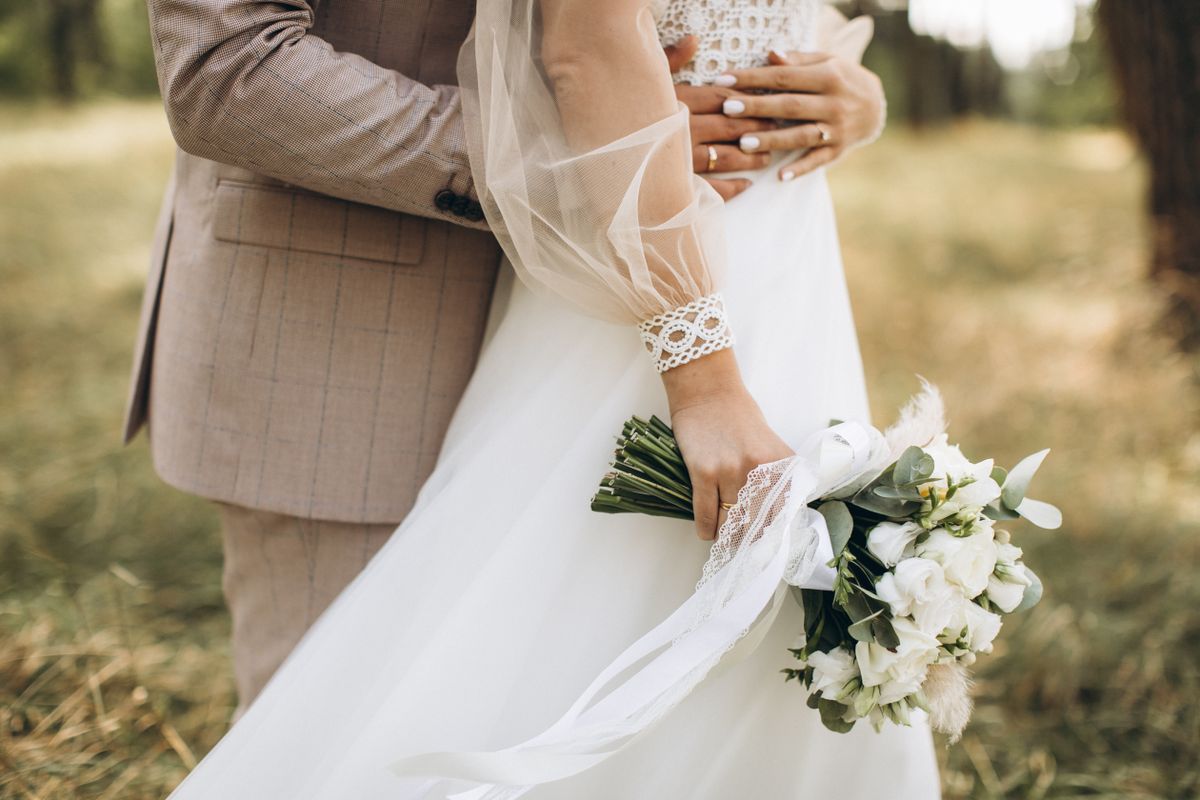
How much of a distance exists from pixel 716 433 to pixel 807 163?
0.47 metres

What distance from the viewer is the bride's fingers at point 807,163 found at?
4.36ft

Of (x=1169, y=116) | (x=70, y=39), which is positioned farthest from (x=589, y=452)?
(x=70, y=39)

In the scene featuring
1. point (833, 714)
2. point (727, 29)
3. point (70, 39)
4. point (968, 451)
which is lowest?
point (968, 451)

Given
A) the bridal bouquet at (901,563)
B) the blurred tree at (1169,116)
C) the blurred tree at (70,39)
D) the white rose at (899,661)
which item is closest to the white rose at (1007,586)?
the bridal bouquet at (901,563)

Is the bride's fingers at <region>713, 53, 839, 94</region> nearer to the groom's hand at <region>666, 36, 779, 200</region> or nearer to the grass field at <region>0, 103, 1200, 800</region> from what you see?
the groom's hand at <region>666, 36, 779, 200</region>

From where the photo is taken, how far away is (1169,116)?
407cm

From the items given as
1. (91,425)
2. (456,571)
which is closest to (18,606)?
(91,425)

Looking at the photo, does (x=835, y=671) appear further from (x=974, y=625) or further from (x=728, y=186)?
(x=728, y=186)

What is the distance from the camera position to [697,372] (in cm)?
114

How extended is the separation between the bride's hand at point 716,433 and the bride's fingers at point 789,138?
13.1 inches

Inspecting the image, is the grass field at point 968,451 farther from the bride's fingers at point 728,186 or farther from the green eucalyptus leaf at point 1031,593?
the bride's fingers at point 728,186

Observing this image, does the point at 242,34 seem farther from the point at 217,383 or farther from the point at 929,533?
the point at 929,533

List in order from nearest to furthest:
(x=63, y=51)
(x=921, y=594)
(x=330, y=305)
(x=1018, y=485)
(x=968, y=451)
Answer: (x=921, y=594)
(x=1018, y=485)
(x=330, y=305)
(x=968, y=451)
(x=63, y=51)

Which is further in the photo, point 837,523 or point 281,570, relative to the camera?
point 281,570
